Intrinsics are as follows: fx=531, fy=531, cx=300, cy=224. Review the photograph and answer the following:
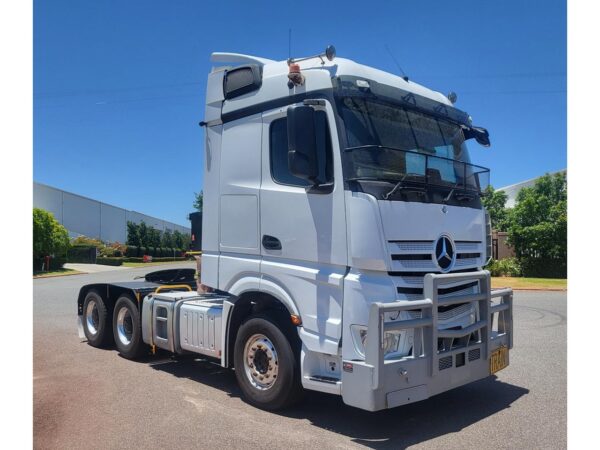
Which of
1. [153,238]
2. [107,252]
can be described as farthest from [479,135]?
[153,238]

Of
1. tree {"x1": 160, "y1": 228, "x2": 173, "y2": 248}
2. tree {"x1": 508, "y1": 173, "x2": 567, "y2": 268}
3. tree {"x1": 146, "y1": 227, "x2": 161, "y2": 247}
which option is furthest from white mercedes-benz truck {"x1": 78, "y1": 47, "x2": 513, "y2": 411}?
tree {"x1": 160, "y1": 228, "x2": 173, "y2": 248}

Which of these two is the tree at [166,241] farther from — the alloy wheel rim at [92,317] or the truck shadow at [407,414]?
the truck shadow at [407,414]

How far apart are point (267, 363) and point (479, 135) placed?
3.83m

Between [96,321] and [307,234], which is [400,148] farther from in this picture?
[96,321]

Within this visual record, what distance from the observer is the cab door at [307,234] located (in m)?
4.99

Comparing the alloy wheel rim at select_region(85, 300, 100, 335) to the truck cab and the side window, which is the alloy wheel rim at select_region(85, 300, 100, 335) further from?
the side window

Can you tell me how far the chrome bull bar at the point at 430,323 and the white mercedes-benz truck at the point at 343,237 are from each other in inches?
0.6

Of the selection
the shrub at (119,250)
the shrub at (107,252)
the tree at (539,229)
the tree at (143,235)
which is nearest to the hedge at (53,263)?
the shrub at (107,252)

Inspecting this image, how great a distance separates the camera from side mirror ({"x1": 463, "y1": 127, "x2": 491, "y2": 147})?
6.56m

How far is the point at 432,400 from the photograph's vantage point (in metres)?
6.06

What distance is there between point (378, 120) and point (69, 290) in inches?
744

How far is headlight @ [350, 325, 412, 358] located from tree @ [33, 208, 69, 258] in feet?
111

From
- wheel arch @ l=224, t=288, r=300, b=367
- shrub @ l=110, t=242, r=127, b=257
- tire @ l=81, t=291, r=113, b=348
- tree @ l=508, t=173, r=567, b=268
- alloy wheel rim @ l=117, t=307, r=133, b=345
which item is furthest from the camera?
shrub @ l=110, t=242, r=127, b=257

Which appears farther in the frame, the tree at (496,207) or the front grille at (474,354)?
the tree at (496,207)
